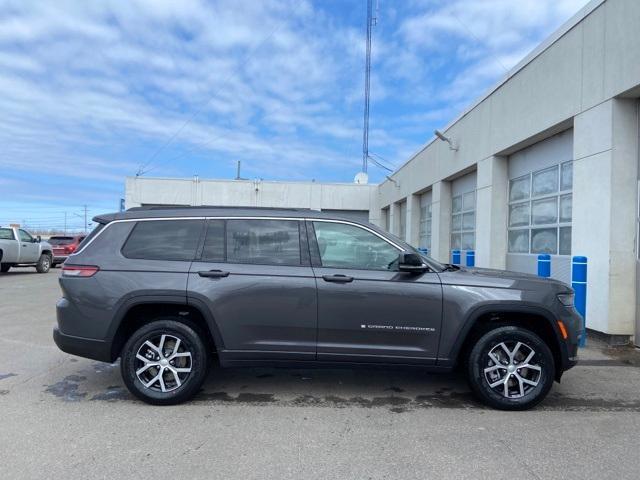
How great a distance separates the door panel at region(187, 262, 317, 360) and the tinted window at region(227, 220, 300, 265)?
0.17m

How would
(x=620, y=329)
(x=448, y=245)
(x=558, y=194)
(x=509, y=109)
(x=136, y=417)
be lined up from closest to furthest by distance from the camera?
1. (x=136, y=417)
2. (x=620, y=329)
3. (x=558, y=194)
4. (x=509, y=109)
5. (x=448, y=245)

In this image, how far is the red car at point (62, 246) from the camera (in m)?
23.5

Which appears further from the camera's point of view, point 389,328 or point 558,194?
point 558,194

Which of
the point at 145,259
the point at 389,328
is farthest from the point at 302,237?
the point at 145,259

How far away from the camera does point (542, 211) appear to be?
9.79 meters

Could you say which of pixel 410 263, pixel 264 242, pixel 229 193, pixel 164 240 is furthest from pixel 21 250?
pixel 410 263

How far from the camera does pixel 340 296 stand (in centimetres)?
451

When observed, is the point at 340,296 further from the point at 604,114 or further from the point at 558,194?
the point at 558,194

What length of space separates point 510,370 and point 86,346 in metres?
3.92

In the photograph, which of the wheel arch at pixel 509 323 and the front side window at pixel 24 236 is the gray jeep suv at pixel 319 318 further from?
the front side window at pixel 24 236

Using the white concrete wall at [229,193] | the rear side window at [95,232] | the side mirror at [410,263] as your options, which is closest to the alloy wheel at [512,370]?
the side mirror at [410,263]

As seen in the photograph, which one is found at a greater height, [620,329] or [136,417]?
[620,329]

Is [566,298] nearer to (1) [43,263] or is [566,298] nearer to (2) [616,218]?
(2) [616,218]

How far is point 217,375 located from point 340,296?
6.44 ft
